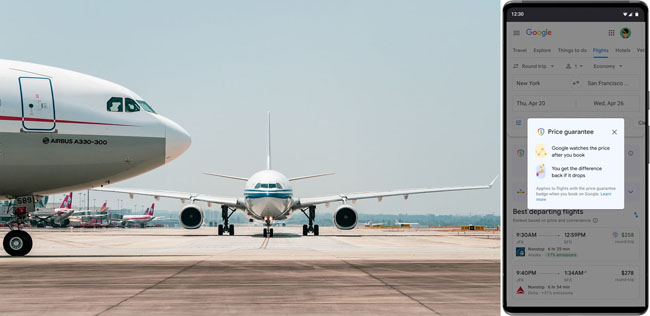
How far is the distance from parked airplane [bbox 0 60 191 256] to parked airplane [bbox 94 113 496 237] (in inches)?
625

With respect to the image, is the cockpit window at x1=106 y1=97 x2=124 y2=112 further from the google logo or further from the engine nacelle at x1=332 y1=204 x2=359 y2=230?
the engine nacelle at x1=332 y1=204 x2=359 y2=230

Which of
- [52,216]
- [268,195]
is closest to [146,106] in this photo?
[268,195]

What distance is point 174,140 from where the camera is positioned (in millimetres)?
19719

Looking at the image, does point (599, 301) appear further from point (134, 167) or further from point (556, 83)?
point (134, 167)

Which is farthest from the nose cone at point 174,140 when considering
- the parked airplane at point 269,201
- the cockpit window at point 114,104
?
the parked airplane at point 269,201

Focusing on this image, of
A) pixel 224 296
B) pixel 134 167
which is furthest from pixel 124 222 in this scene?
pixel 224 296

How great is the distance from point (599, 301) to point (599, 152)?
84cm

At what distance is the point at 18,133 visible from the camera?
17516mm

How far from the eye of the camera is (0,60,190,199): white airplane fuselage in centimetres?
1762

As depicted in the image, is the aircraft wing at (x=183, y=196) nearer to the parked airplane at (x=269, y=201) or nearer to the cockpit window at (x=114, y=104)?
the parked airplane at (x=269, y=201)

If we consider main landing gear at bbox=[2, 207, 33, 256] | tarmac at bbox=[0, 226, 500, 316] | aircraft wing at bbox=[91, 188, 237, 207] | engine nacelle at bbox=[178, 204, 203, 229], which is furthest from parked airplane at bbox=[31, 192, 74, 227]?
tarmac at bbox=[0, 226, 500, 316]

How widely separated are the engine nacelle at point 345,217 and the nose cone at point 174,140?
19.4m

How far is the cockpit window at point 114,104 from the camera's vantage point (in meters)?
19.0

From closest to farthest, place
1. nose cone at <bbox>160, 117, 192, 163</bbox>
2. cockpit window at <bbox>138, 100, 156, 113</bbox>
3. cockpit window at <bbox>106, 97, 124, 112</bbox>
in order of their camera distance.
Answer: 1. cockpit window at <bbox>106, 97, 124, 112</bbox>
2. nose cone at <bbox>160, 117, 192, 163</bbox>
3. cockpit window at <bbox>138, 100, 156, 113</bbox>
